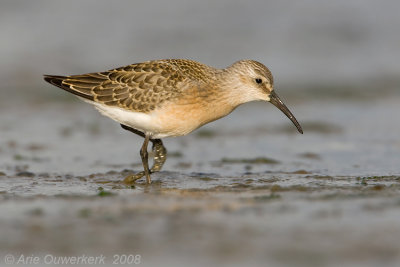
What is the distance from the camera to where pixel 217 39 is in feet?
→ 60.4

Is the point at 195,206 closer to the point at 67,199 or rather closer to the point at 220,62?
the point at 67,199

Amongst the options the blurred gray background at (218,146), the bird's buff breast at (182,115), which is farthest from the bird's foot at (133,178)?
the bird's buff breast at (182,115)

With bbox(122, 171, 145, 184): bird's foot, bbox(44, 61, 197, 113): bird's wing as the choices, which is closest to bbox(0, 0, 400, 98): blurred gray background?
bbox(44, 61, 197, 113): bird's wing

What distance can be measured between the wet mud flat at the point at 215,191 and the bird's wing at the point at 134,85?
1.01 meters

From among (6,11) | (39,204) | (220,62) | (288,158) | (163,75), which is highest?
(6,11)

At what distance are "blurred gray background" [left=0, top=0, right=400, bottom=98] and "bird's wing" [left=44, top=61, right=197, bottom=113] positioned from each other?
19.2 ft

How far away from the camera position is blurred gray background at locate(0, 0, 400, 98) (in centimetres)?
1609

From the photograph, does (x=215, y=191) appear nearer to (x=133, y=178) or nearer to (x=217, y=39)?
(x=133, y=178)

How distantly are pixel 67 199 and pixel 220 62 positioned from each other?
389 inches

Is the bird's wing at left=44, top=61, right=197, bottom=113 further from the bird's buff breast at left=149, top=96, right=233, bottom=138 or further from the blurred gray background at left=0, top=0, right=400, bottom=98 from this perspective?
the blurred gray background at left=0, top=0, right=400, bottom=98

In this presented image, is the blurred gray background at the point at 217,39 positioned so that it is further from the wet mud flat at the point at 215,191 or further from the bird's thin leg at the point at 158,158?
the bird's thin leg at the point at 158,158

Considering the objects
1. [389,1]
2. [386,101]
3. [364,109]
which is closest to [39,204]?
[364,109]

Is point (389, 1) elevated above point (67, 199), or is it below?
above

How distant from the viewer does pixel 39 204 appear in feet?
23.3
